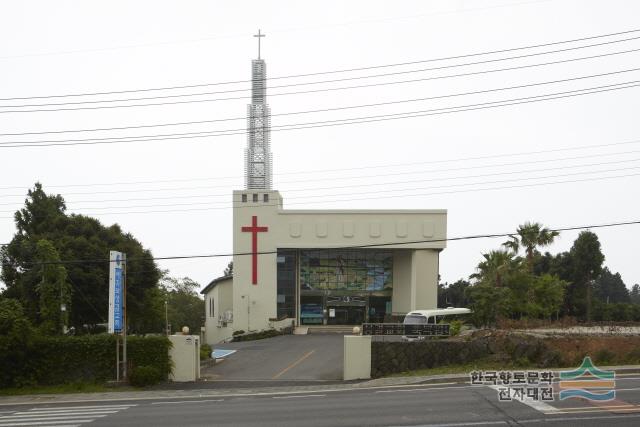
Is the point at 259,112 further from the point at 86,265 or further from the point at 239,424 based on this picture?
the point at 239,424

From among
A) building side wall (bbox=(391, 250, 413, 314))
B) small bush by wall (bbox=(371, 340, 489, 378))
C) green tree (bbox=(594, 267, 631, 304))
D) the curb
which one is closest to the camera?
the curb

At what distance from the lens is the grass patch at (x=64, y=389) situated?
28.0m

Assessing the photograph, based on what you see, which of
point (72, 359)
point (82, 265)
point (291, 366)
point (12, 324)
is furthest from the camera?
point (82, 265)

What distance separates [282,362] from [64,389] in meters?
12.5

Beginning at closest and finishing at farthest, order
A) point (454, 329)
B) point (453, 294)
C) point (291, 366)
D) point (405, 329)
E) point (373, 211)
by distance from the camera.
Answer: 1. point (405, 329)
2. point (454, 329)
3. point (291, 366)
4. point (373, 211)
5. point (453, 294)

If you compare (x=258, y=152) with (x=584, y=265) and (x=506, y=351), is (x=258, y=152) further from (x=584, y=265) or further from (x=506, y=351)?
(x=506, y=351)

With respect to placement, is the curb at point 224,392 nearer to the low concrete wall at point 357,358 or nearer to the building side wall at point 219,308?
the low concrete wall at point 357,358

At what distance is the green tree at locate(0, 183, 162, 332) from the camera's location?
4024 centimetres

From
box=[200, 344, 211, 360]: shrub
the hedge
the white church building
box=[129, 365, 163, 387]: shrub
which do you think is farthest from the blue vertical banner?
the white church building

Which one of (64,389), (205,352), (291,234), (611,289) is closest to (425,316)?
(205,352)

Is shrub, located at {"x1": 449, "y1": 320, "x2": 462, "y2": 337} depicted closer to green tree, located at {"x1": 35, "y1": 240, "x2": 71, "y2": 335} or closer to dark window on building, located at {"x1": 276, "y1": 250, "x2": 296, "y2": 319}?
green tree, located at {"x1": 35, "y1": 240, "x2": 71, "y2": 335}

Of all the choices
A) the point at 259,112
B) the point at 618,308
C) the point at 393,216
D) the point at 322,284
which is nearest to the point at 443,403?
the point at 393,216

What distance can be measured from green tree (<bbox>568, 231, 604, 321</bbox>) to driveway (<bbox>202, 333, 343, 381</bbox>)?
31.1m

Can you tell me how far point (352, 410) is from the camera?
18.5 meters
